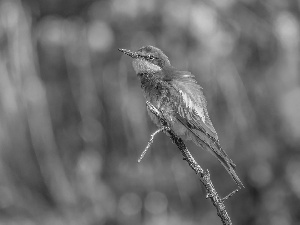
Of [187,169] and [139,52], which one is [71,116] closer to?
[187,169]

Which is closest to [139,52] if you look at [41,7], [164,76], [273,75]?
[164,76]

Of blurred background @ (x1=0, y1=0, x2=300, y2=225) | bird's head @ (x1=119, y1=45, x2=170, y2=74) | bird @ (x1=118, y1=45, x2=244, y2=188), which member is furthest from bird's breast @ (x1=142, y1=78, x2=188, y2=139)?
blurred background @ (x1=0, y1=0, x2=300, y2=225)

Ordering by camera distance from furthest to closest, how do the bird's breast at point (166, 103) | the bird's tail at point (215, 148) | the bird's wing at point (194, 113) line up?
the bird's breast at point (166, 103), the bird's wing at point (194, 113), the bird's tail at point (215, 148)

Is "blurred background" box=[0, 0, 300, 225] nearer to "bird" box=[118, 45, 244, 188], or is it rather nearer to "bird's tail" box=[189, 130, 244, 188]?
"bird" box=[118, 45, 244, 188]

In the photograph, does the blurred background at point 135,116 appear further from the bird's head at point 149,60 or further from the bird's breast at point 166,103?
the bird's breast at point 166,103

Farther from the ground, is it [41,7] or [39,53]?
[41,7]

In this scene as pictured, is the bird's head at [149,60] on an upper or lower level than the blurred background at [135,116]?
lower

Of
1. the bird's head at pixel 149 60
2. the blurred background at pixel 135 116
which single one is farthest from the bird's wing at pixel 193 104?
the blurred background at pixel 135 116

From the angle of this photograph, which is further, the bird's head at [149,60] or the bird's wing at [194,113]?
the bird's head at [149,60]

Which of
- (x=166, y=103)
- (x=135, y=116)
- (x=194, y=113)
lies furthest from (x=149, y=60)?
(x=135, y=116)
